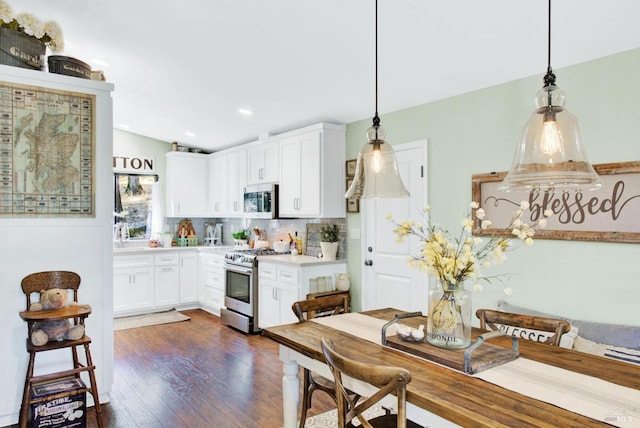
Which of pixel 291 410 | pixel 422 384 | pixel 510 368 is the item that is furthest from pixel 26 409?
pixel 510 368

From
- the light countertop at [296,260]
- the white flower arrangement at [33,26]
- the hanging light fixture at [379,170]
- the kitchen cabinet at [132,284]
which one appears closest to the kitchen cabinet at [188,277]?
the kitchen cabinet at [132,284]

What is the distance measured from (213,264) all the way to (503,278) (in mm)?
4122

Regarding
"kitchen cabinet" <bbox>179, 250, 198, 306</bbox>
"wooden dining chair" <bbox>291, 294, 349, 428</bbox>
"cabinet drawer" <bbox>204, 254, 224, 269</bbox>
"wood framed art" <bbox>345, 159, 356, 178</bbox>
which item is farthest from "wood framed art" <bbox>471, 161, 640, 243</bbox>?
"kitchen cabinet" <bbox>179, 250, 198, 306</bbox>

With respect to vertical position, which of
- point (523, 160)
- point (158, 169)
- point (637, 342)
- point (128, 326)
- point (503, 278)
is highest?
point (158, 169)

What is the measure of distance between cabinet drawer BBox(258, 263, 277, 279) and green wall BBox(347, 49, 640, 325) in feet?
6.48

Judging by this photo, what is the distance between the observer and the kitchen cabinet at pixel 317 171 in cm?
450

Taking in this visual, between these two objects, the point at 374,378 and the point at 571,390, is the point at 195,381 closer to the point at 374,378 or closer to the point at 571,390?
the point at 374,378

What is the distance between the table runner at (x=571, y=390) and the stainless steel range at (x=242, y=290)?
3.59 m

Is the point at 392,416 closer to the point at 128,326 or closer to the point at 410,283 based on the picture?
the point at 410,283

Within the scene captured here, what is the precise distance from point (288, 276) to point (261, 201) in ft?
4.06

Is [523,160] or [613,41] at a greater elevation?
[613,41]

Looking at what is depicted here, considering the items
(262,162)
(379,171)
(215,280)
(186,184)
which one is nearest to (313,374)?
(379,171)

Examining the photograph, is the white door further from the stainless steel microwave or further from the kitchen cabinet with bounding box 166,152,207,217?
the kitchen cabinet with bounding box 166,152,207,217

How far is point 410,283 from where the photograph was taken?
391cm
